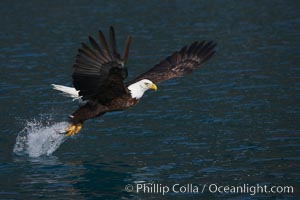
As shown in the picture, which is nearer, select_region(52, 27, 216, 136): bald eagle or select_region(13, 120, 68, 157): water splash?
select_region(52, 27, 216, 136): bald eagle

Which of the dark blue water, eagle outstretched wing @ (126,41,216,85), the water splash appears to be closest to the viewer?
the dark blue water

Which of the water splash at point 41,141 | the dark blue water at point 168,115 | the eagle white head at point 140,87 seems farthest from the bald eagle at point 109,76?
the dark blue water at point 168,115

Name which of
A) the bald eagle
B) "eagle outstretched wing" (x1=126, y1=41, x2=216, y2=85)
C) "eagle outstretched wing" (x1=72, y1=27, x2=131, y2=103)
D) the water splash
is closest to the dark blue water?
the water splash

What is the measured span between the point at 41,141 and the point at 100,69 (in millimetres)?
3120

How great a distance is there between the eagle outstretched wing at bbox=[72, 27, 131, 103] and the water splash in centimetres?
173

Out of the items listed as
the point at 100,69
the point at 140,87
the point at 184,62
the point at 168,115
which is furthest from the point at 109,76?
the point at 168,115

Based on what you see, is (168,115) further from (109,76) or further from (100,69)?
(100,69)

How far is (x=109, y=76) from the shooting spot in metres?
9.95

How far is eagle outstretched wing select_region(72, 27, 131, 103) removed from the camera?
9.52m

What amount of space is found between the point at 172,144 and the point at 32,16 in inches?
582

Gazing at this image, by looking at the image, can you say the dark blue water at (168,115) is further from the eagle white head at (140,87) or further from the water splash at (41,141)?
the eagle white head at (140,87)

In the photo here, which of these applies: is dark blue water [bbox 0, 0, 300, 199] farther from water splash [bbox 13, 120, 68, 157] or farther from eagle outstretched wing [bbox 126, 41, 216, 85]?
eagle outstretched wing [bbox 126, 41, 216, 85]

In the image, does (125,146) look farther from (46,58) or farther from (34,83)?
(46,58)

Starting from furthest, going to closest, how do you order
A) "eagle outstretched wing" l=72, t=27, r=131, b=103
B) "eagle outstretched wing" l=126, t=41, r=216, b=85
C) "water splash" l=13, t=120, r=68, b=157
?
"eagle outstretched wing" l=126, t=41, r=216, b=85 < "water splash" l=13, t=120, r=68, b=157 < "eagle outstretched wing" l=72, t=27, r=131, b=103
